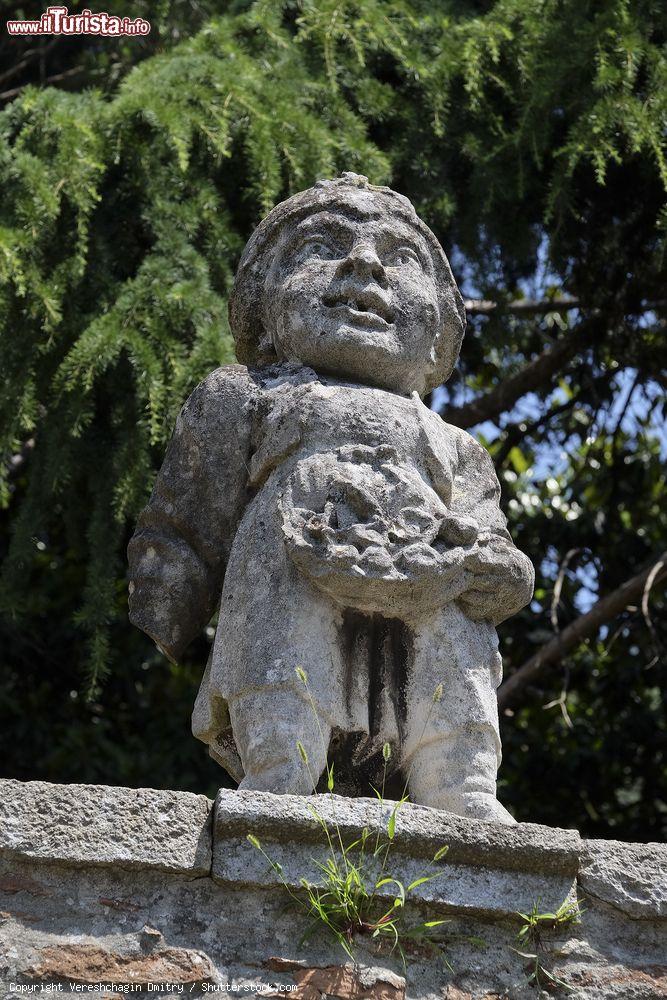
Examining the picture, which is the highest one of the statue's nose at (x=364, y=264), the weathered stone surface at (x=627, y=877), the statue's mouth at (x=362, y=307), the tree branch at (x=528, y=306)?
the tree branch at (x=528, y=306)

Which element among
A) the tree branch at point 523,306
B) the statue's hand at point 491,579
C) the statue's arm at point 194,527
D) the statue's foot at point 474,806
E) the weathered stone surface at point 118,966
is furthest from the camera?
the tree branch at point 523,306

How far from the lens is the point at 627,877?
10.4ft

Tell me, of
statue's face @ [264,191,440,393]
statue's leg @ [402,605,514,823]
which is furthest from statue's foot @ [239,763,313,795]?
statue's face @ [264,191,440,393]

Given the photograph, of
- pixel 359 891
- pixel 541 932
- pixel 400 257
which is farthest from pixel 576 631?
pixel 359 891

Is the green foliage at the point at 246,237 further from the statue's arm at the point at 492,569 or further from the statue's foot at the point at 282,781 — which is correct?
the statue's foot at the point at 282,781

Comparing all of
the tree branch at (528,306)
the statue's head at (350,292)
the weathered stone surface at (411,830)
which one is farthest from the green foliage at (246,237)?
the weathered stone surface at (411,830)

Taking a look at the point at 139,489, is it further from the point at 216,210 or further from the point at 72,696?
the point at 72,696

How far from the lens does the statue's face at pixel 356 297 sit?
3.79 meters

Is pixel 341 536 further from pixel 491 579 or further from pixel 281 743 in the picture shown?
pixel 281 743

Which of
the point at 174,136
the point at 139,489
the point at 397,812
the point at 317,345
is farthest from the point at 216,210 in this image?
the point at 397,812

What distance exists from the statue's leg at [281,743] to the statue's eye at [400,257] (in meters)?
1.28

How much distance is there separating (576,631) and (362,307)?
3232 mm

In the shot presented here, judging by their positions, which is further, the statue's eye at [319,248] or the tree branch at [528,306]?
the tree branch at [528,306]

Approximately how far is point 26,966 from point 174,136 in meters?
3.98
